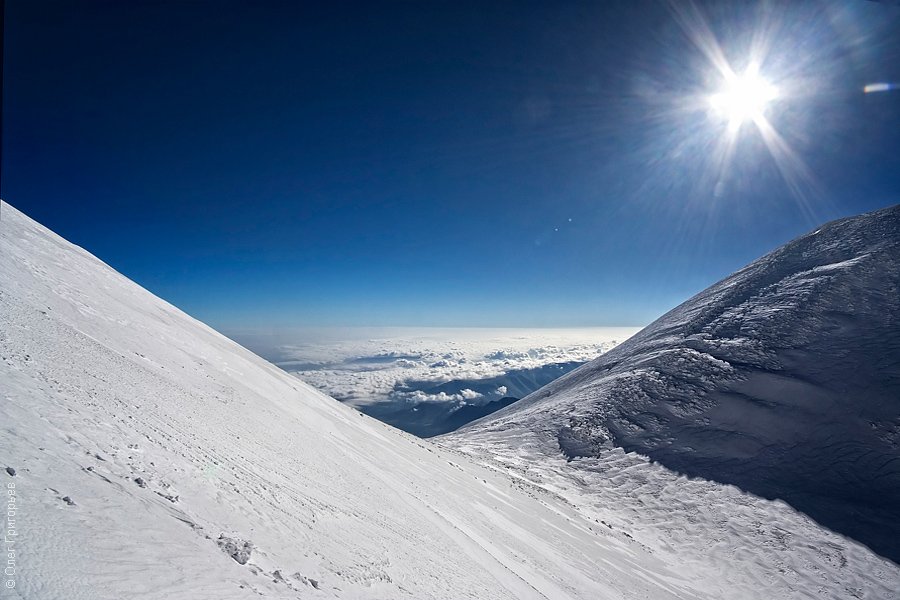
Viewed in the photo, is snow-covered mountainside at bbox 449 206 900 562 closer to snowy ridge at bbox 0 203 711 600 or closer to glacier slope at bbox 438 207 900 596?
glacier slope at bbox 438 207 900 596

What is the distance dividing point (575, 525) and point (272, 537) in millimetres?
20221

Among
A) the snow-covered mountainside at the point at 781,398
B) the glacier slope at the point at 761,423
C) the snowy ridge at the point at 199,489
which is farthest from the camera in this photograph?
the snow-covered mountainside at the point at 781,398

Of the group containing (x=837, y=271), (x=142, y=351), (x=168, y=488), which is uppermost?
(x=837, y=271)

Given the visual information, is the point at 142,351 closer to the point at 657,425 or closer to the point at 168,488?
the point at 168,488

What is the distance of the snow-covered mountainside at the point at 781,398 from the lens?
97.5 feet

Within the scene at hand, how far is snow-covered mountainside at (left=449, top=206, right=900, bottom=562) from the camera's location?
29703 mm

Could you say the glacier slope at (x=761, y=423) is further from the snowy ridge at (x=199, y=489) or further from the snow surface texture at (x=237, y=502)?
the snowy ridge at (x=199, y=489)

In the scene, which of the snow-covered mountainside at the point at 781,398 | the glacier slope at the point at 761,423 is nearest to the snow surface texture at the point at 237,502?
the glacier slope at the point at 761,423

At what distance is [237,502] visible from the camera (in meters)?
7.12

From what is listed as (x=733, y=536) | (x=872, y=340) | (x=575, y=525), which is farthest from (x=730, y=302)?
(x=575, y=525)

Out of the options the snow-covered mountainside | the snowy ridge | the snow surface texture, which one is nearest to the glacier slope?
the snow-covered mountainside

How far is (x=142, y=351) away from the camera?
13281mm

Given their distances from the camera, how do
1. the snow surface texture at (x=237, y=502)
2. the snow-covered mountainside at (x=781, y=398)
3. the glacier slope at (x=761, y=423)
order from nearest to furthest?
1. the snow surface texture at (x=237, y=502)
2. the glacier slope at (x=761, y=423)
3. the snow-covered mountainside at (x=781, y=398)

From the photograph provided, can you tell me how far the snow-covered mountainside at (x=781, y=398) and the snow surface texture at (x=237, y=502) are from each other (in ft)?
22.4
